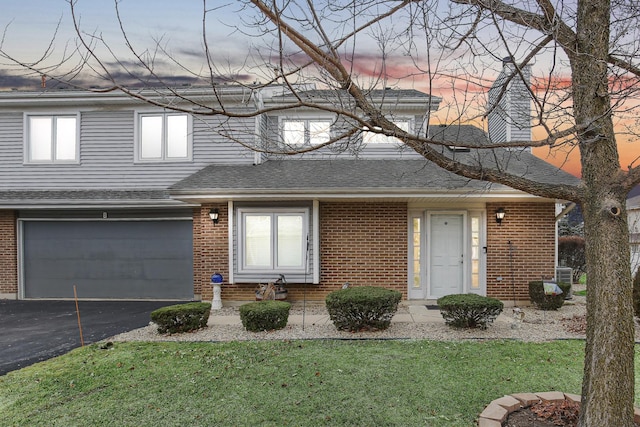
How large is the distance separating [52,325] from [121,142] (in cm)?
502

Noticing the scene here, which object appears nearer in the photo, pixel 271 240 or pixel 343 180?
pixel 343 180

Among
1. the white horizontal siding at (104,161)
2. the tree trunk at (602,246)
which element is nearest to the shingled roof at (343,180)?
the white horizontal siding at (104,161)

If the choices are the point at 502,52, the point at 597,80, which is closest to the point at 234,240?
the point at 502,52

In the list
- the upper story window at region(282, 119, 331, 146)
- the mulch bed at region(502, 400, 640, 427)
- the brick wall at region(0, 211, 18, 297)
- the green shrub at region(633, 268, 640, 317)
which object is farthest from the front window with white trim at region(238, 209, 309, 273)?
the brick wall at region(0, 211, 18, 297)

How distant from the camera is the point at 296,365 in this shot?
4.91m

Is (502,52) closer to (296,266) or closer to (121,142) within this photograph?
(296,266)

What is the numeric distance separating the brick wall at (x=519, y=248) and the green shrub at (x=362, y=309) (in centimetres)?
370

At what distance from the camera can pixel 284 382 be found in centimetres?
437

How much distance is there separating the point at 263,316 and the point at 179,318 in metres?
1.47

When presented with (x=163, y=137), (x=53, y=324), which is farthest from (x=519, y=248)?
(x=53, y=324)

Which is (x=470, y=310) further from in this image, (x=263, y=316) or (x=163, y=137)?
(x=163, y=137)

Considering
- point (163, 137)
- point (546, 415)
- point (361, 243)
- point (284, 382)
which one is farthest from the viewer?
point (163, 137)

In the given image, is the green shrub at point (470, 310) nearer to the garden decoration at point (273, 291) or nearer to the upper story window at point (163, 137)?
the garden decoration at point (273, 291)

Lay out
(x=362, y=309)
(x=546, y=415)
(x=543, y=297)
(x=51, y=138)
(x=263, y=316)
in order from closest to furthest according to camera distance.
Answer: (x=546, y=415)
(x=362, y=309)
(x=263, y=316)
(x=543, y=297)
(x=51, y=138)
